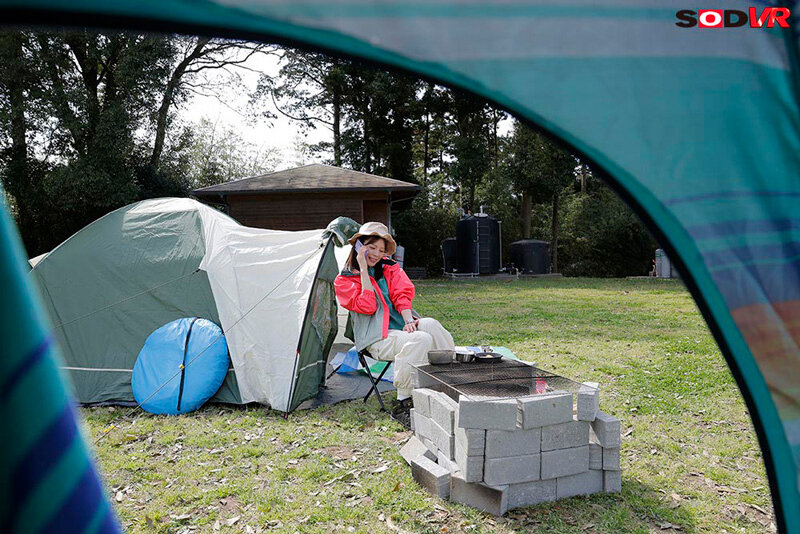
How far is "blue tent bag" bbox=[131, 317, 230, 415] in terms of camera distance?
14.6ft

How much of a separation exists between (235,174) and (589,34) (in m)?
36.6

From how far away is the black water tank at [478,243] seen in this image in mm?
17672

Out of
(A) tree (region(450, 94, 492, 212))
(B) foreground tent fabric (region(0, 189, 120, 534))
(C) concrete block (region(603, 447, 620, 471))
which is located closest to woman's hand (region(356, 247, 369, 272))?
(C) concrete block (region(603, 447, 620, 471))

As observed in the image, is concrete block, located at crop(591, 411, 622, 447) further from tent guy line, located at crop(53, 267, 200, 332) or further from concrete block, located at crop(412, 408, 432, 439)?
tent guy line, located at crop(53, 267, 200, 332)

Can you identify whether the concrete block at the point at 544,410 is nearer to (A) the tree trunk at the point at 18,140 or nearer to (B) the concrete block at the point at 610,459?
(B) the concrete block at the point at 610,459

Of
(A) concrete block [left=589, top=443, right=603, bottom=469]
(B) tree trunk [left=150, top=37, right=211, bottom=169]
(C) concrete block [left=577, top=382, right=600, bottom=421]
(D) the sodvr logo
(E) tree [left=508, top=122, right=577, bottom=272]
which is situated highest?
→ (B) tree trunk [left=150, top=37, right=211, bottom=169]

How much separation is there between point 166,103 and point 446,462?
1705 centimetres

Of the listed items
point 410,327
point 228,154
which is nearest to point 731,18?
point 410,327

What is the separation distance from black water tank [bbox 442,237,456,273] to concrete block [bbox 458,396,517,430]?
16.4 meters

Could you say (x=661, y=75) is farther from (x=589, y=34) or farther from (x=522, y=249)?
(x=522, y=249)

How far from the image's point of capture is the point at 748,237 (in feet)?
2.78

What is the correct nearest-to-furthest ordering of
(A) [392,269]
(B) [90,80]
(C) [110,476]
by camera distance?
(C) [110,476] < (A) [392,269] < (B) [90,80]

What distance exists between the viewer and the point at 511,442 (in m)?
2.74

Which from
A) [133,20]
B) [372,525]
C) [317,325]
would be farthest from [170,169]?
[133,20]
